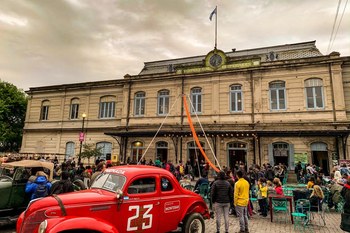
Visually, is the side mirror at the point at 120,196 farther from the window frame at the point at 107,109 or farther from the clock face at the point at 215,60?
the window frame at the point at 107,109

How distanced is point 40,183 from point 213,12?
1974 cm

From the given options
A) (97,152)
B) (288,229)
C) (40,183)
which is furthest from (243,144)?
(40,183)

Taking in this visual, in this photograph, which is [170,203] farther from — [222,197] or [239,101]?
[239,101]

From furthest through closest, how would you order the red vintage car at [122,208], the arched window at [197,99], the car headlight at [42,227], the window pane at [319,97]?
the arched window at [197,99] < the window pane at [319,97] < the red vintage car at [122,208] < the car headlight at [42,227]

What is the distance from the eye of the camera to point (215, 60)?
66.9 ft

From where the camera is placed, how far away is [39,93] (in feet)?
90.5

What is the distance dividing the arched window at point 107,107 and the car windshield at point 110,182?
753 inches

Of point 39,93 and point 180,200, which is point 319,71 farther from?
point 39,93

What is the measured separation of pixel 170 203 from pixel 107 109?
20327 millimetres

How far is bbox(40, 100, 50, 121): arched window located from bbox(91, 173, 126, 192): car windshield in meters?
25.3

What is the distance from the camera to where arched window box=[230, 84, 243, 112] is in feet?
63.4

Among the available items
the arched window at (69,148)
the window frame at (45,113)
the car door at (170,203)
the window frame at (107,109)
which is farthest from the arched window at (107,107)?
the car door at (170,203)

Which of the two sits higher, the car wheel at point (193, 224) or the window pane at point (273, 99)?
the window pane at point (273, 99)

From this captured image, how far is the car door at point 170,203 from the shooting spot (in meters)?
5.46
